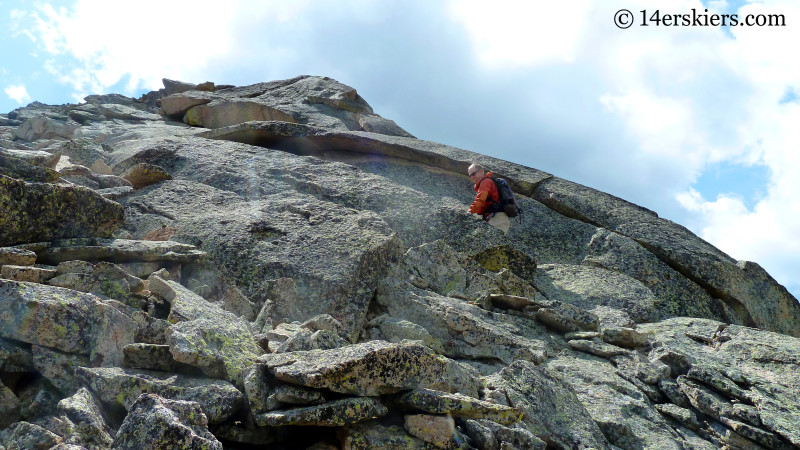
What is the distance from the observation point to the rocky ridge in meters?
8.86

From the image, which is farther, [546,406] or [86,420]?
[546,406]

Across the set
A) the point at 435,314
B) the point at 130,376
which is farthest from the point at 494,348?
the point at 130,376

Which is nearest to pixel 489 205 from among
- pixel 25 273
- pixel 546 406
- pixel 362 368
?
pixel 546 406

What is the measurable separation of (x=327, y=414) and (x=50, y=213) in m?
9.15

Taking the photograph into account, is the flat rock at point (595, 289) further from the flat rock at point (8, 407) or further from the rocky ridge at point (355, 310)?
the flat rock at point (8, 407)

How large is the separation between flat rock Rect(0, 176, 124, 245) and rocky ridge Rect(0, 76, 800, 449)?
1.9 inches

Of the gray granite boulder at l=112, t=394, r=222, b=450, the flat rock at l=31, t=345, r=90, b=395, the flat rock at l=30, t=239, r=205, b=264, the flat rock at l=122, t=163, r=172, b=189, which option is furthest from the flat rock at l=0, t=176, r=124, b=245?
the gray granite boulder at l=112, t=394, r=222, b=450

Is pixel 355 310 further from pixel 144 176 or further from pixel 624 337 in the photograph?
pixel 144 176

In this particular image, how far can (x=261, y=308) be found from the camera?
15602 mm

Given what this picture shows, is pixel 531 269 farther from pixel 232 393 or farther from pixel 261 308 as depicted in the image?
pixel 232 393

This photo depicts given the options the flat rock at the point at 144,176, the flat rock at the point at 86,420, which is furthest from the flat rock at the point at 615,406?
the flat rock at the point at 144,176

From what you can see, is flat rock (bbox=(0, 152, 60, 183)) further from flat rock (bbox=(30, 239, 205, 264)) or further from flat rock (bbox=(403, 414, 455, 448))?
flat rock (bbox=(403, 414, 455, 448))

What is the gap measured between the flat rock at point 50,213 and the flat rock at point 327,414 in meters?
8.17

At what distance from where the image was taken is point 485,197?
24.0 m
